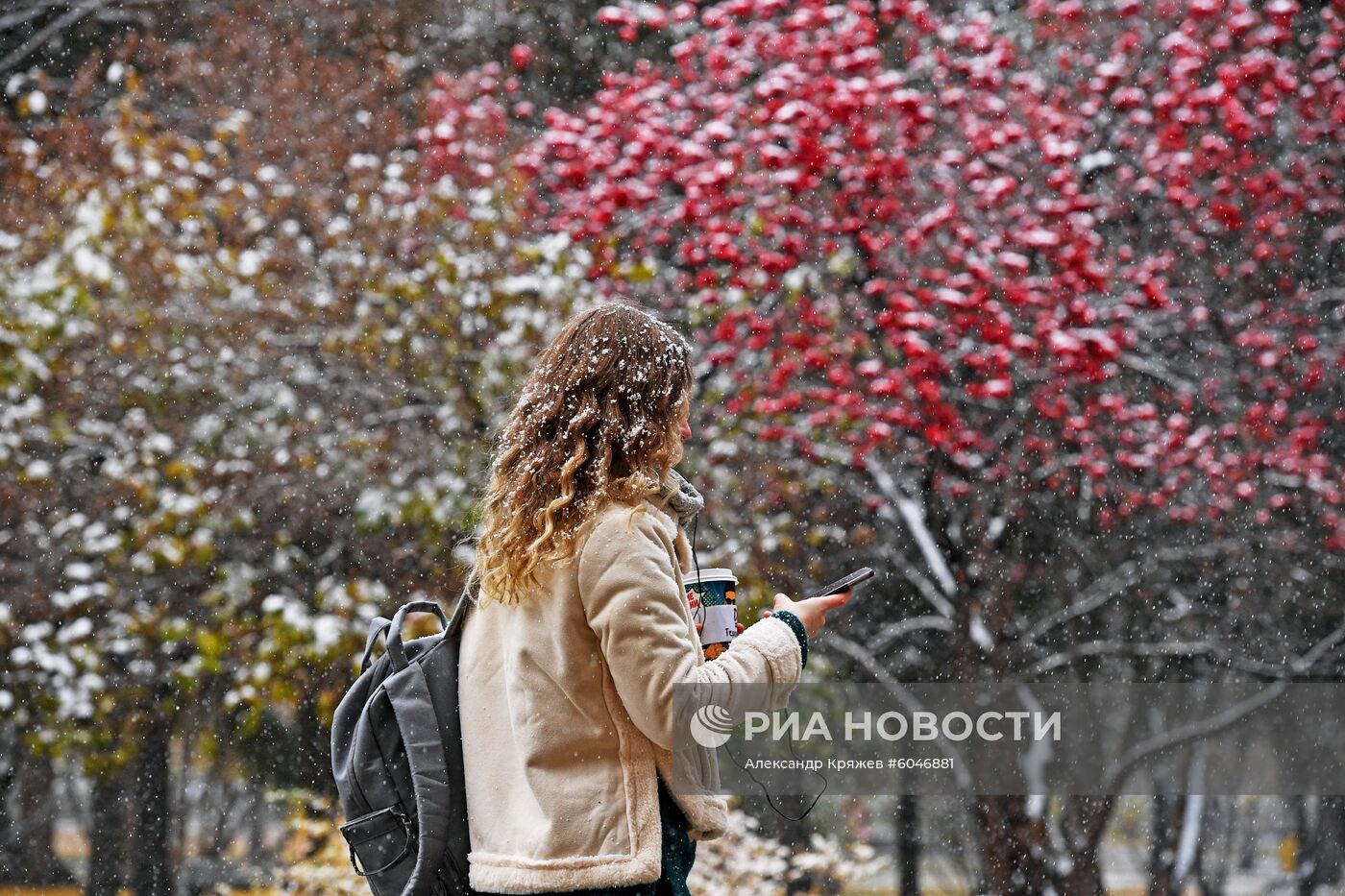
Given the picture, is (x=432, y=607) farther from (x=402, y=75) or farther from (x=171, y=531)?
(x=402, y=75)

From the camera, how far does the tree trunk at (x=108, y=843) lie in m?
4.66

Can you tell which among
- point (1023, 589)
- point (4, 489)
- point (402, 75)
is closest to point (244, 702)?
point (4, 489)

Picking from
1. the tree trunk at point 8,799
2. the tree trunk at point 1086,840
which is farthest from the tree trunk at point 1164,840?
the tree trunk at point 8,799

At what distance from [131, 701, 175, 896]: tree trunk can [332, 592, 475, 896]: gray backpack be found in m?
3.39

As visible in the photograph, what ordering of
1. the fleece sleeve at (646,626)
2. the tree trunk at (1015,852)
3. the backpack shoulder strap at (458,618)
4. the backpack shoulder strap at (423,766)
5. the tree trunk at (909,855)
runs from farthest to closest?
the tree trunk at (909,855), the tree trunk at (1015,852), the backpack shoulder strap at (458,618), the backpack shoulder strap at (423,766), the fleece sleeve at (646,626)

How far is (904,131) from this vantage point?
4.37m

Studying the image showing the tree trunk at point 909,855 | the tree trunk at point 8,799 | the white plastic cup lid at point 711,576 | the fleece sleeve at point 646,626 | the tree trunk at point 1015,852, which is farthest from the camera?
the tree trunk at point 8,799

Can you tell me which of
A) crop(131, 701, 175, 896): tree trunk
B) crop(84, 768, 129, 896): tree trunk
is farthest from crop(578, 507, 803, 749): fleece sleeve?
crop(84, 768, 129, 896): tree trunk

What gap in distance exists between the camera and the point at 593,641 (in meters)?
1.46

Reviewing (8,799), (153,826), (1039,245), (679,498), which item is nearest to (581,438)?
(679,498)

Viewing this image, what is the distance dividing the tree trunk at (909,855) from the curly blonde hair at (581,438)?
3239mm

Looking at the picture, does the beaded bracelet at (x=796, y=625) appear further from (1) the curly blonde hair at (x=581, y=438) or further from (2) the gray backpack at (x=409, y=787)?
(2) the gray backpack at (x=409, y=787)

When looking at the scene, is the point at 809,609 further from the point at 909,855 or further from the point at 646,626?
the point at 909,855

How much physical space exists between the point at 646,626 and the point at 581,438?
0.86 feet
